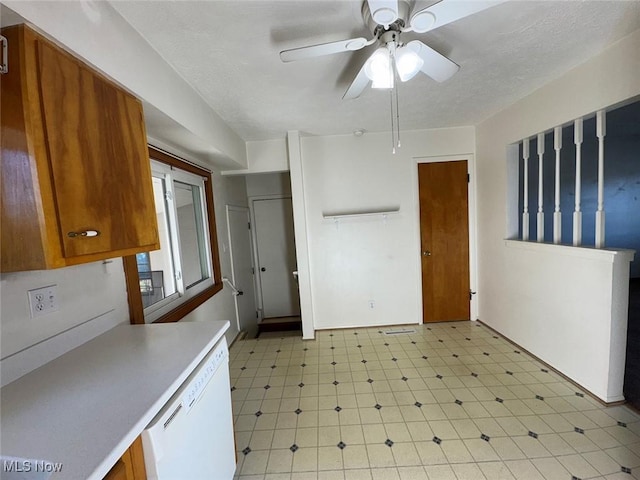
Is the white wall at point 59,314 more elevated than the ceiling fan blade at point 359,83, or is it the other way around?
the ceiling fan blade at point 359,83

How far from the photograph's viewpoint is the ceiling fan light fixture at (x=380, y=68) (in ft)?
4.47

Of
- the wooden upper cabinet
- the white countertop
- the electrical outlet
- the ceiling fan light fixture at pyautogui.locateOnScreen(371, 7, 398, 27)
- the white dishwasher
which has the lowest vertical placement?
the white dishwasher

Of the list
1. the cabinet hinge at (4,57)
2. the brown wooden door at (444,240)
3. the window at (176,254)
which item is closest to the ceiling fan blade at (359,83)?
the cabinet hinge at (4,57)

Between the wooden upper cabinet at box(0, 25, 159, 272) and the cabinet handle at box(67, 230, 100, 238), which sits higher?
the wooden upper cabinet at box(0, 25, 159, 272)

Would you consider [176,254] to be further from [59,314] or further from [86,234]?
[86,234]

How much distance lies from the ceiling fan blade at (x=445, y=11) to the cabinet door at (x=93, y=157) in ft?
4.32

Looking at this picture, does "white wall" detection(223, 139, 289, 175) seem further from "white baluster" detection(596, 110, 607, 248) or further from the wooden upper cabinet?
"white baluster" detection(596, 110, 607, 248)

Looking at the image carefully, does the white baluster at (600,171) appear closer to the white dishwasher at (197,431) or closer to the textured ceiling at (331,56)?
the textured ceiling at (331,56)

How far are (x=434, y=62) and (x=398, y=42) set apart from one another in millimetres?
246

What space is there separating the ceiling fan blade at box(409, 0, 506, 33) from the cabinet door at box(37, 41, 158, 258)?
Result: 1.32 meters

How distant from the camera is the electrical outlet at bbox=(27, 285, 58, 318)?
3.56 feet

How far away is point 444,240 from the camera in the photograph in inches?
135

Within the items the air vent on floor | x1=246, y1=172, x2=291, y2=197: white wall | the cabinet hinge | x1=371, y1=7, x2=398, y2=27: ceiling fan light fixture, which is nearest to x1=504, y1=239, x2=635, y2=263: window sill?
the air vent on floor

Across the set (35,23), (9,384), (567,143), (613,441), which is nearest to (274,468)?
(9,384)
